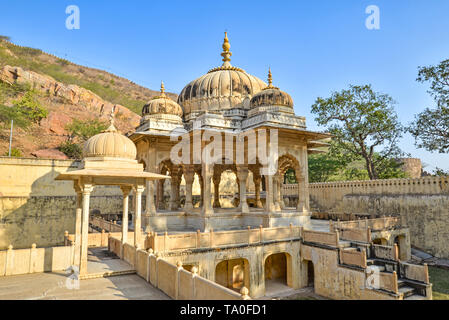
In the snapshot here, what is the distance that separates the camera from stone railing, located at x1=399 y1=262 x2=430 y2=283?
1102cm

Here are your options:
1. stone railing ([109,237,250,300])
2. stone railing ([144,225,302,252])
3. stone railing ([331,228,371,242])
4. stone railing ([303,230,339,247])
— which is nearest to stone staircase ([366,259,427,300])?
stone railing ([331,228,371,242])

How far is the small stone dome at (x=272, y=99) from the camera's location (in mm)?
16903

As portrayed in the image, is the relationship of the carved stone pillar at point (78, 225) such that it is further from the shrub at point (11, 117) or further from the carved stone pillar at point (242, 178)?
the shrub at point (11, 117)

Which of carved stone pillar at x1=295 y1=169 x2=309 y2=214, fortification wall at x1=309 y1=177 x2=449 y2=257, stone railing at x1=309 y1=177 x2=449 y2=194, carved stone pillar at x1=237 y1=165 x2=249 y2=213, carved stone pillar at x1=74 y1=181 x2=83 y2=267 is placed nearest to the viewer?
carved stone pillar at x1=74 y1=181 x2=83 y2=267

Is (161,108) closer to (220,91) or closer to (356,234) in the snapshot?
(220,91)

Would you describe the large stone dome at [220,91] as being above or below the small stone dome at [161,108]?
above

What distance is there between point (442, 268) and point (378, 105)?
15.0m

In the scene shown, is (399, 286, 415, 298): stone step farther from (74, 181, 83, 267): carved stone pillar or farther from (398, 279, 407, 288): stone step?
(74, 181, 83, 267): carved stone pillar

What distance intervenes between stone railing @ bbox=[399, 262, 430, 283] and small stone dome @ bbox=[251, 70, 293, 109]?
388 inches

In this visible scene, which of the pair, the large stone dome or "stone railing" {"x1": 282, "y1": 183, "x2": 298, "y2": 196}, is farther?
"stone railing" {"x1": 282, "y1": 183, "x2": 298, "y2": 196}

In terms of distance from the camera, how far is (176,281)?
6871 mm

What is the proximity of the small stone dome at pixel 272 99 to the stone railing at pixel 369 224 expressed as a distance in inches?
283

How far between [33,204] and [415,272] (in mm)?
23395

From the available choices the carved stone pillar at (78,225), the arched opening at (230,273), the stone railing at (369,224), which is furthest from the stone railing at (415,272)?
the carved stone pillar at (78,225)
